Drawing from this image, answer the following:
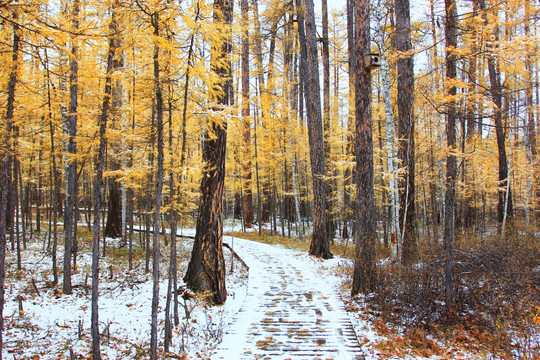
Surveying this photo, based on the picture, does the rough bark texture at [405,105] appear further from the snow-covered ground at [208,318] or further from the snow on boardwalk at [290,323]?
the snow on boardwalk at [290,323]

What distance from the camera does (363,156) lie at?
22.0 ft

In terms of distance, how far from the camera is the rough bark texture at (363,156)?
6453 mm

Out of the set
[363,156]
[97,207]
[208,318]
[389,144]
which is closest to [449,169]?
[363,156]

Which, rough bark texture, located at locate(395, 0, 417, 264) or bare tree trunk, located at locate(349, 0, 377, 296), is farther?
rough bark texture, located at locate(395, 0, 417, 264)

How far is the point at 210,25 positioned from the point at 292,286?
6033 mm

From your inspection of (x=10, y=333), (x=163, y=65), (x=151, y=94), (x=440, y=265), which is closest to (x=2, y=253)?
(x=10, y=333)

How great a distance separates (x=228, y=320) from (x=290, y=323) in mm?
1429

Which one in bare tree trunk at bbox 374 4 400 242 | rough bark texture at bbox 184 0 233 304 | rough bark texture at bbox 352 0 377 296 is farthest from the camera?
bare tree trunk at bbox 374 4 400 242

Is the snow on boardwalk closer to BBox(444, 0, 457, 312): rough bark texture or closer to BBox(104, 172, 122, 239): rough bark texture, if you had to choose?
BBox(444, 0, 457, 312): rough bark texture

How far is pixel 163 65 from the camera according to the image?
4.90 metres

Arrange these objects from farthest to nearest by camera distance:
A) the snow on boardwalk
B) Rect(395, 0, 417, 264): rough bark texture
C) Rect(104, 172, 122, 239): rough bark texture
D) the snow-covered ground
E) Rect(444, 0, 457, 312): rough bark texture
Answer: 1. Rect(104, 172, 122, 239): rough bark texture
2. Rect(395, 0, 417, 264): rough bark texture
3. Rect(444, 0, 457, 312): rough bark texture
4. the snow-covered ground
5. the snow on boardwalk

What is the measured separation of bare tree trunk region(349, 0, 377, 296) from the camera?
6453mm

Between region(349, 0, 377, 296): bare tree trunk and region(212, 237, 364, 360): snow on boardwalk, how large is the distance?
1096 mm

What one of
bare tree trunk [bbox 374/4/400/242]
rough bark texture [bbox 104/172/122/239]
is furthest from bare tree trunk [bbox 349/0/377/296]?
rough bark texture [bbox 104/172/122/239]
